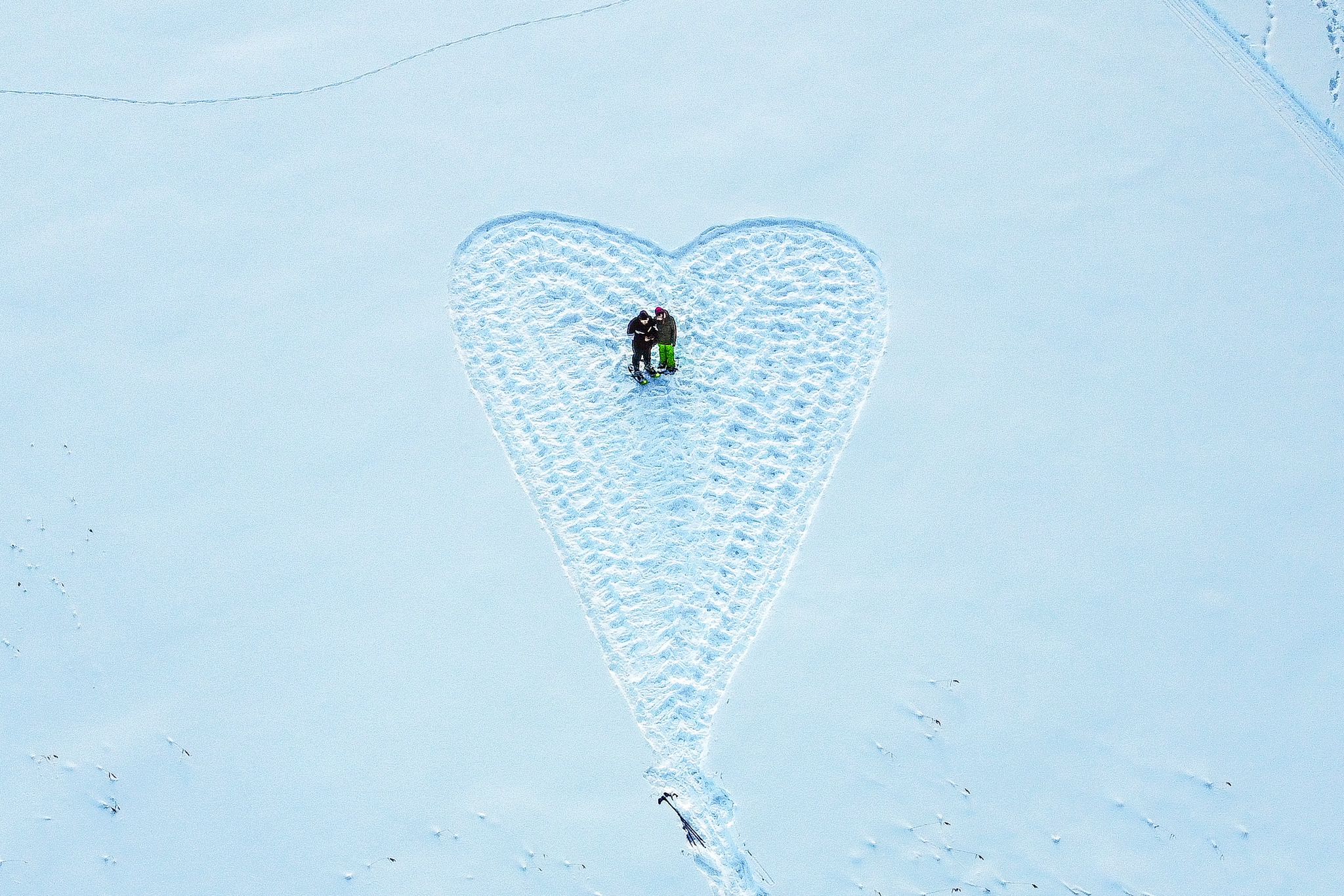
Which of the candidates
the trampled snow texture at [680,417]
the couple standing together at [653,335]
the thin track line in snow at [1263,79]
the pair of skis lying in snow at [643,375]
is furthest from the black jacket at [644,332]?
the thin track line in snow at [1263,79]

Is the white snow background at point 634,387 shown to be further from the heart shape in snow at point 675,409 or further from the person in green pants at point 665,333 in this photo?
the person in green pants at point 665,333

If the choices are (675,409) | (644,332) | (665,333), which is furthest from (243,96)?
(675,409)

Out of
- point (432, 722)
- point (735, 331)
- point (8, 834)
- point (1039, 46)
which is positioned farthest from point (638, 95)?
point (8, 834)

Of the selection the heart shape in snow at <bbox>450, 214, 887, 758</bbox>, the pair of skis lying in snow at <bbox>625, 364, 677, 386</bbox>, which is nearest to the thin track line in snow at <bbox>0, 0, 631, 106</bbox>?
the heart shape in snow at <bbox>450, 214, 887, 758</bbox>

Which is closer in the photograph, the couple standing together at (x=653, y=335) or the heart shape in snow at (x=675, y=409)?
the heart shape in snow at (x=675, y=409)

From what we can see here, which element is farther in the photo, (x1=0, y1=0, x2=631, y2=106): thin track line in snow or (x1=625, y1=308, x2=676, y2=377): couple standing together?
(x1=0, y1=0, x2=631, y2=106): thin track line in snow

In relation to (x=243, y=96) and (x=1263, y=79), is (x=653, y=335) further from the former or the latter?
(x=1263, y=79)

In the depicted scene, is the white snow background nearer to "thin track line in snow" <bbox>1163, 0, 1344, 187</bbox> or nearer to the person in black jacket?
"thin track line in snow" <bbox>1163, 0, 1344, 187</bbox>

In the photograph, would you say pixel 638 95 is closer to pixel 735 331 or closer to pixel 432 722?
pixel 735 331
